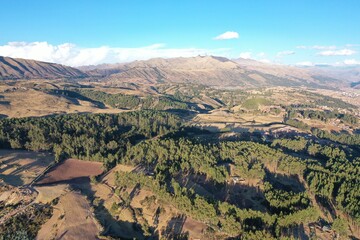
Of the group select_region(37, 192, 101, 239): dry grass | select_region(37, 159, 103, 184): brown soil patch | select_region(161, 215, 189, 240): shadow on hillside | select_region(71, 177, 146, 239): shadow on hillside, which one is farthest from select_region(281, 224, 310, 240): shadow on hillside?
select_region(37, 159, 103, 184): brown soil patch

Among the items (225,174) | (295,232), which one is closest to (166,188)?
(225,174)

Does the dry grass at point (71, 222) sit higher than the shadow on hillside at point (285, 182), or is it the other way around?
the dry grass at point (71, 222)

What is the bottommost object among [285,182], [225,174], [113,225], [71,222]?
[285,182]

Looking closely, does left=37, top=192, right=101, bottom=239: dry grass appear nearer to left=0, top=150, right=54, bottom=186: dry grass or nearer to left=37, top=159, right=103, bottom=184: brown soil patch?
left=37, top=159, right=103, bottom=184: brown soil patch

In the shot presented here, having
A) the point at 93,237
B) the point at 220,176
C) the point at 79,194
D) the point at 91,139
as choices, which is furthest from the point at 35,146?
the point at 220,176

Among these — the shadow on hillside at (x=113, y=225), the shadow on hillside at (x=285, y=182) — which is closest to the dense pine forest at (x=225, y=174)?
the shadow on hillside at (x=285, y=182)

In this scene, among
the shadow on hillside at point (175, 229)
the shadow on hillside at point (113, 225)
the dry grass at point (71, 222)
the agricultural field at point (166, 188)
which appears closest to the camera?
the dry grass at point (71, 222)

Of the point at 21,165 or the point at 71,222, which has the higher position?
the point at 21,165

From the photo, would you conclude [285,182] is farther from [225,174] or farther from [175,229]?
[175,229]

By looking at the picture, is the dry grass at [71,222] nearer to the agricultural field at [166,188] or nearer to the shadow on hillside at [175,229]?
the agricultural field at [166,188]

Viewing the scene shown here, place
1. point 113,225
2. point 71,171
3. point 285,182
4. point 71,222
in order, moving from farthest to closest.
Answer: point 71,171, point 285,182, point 113,225, point 71,222

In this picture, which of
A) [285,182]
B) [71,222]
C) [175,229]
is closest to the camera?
[175,229]
